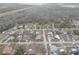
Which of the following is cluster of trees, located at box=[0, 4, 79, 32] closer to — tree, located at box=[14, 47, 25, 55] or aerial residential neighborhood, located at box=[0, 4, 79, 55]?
aerial residential neighborhood, located at box=[0, 4, 79, 55]

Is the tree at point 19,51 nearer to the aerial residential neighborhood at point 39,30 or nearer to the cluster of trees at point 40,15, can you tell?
the aerial residential neighborhood at point 39,30

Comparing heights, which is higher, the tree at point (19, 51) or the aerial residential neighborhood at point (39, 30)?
the aerial residential neighborhood at point (39, 30)

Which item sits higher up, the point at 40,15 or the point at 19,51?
the point at 40,15

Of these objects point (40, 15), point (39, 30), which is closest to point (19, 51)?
point (39, 30)

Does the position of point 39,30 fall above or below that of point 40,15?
below

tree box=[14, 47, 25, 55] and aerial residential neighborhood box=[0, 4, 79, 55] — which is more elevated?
aerial residential neighborhood box=[0, 4, 79, 55]

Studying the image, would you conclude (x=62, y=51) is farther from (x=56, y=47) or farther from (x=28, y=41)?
(x=28, y=41)

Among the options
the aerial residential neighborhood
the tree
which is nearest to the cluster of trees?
the aerial residential neighborhood

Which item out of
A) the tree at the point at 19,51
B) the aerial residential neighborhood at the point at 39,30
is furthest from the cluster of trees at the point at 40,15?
the tree at the point at 19,51

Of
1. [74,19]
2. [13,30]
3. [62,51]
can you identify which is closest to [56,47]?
[62,51]

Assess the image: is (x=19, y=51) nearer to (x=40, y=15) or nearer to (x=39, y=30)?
(x=39, y=30)

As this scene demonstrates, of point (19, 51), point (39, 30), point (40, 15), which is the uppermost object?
point (40, 15)
